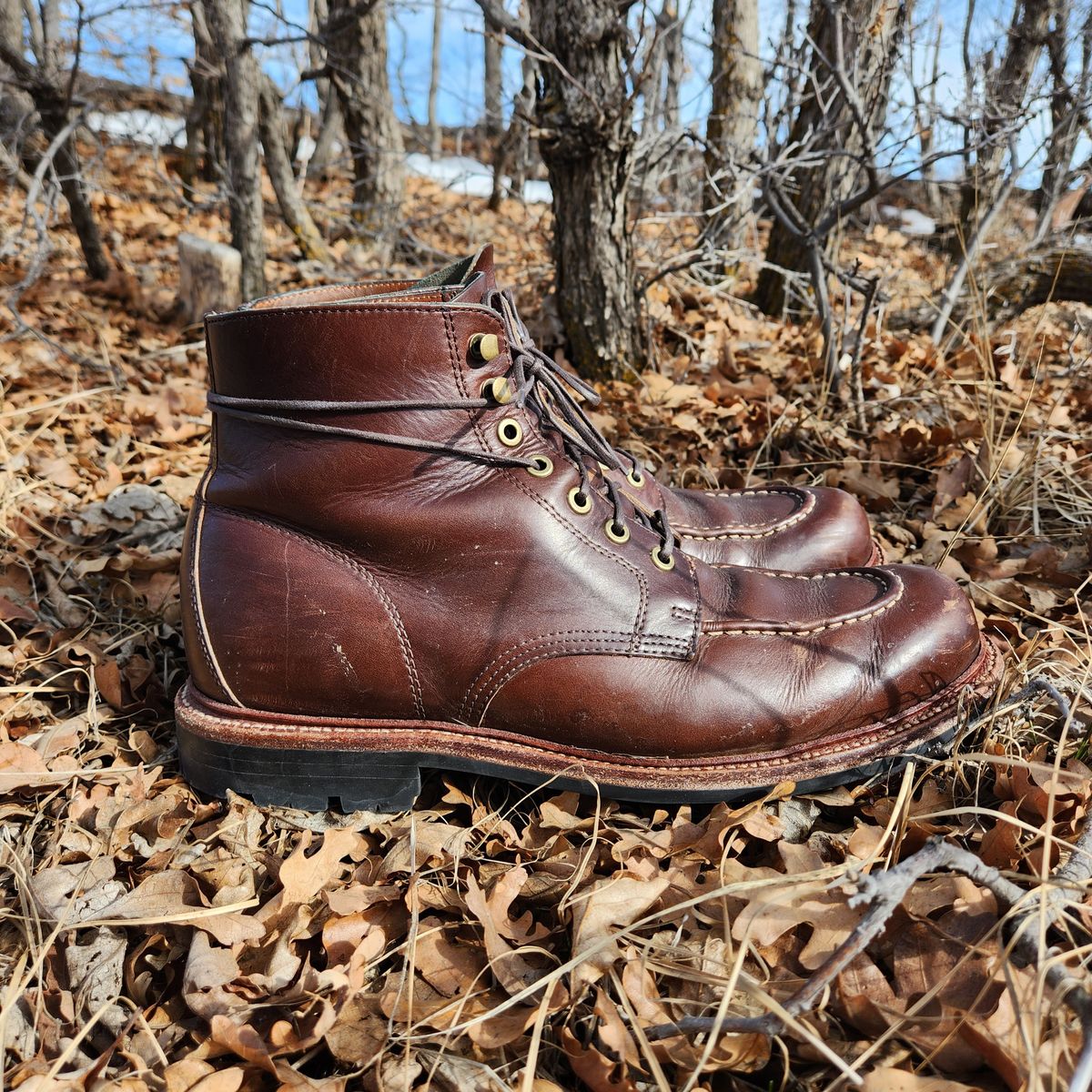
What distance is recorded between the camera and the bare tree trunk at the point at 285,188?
5.82m

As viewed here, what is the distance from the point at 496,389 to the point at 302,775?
0.85 metres

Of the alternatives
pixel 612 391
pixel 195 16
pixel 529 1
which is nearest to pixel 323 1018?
pixel 612 391

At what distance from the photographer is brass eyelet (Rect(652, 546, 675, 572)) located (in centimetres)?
161

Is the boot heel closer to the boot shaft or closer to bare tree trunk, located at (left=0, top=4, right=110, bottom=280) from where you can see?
the boot shaft

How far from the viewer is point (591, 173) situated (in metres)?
3.17

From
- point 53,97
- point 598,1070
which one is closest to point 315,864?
point 598,1070

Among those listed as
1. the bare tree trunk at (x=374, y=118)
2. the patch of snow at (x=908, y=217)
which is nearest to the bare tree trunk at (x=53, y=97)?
the bare tree trunk at (x=374, y=118)

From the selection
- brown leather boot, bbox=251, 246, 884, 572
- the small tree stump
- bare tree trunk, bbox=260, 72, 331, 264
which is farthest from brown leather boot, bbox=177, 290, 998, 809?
bare tree trunk, bbox=260, 72, 331, 264

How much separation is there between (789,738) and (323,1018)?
93 centimetres

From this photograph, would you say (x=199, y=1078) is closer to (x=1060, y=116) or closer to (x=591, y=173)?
(x=591, y=173)

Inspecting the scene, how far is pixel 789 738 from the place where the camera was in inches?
60.9

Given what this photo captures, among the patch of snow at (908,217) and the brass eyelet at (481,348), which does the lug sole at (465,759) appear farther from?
the patch of snow at (908,217)

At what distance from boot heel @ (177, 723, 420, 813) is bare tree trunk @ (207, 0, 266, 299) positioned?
342 cm

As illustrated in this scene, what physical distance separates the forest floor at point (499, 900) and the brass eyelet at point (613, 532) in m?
0.55
